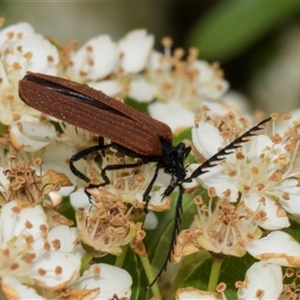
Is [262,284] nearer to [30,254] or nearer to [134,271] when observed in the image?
[134,271]

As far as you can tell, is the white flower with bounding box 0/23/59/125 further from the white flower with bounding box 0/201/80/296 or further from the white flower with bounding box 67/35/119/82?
the white flower with bounding box 0/201/80/296

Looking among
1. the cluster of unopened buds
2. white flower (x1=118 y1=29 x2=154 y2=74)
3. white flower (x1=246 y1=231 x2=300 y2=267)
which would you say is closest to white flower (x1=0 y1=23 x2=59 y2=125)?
the cluster of unopened buds

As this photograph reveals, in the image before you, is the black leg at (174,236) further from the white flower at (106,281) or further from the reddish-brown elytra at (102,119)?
the white flower at (106,281)

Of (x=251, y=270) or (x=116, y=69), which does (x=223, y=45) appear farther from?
(x=251, y=270)

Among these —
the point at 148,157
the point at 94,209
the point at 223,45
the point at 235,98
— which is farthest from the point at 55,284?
the point at 235,98

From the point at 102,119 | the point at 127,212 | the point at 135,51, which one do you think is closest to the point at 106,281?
the point at 127,212

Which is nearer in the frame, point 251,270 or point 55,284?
point 55,284

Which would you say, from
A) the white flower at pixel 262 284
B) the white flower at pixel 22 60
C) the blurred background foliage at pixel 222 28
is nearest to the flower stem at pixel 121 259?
the white flower at pixel 262 284
